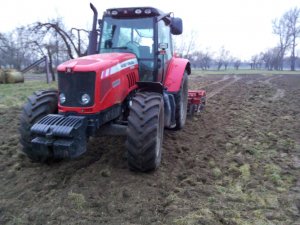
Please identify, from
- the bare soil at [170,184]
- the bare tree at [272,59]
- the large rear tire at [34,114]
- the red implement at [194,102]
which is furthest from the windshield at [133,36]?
the bare tree at [272,59]

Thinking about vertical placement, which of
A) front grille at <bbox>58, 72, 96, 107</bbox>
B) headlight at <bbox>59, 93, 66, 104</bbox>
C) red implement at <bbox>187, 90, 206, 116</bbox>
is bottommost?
red implement at <bbox>187, 90, 206, 116</bbox>

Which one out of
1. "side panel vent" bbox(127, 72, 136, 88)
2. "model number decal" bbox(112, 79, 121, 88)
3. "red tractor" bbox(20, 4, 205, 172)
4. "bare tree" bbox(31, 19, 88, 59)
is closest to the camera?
"red tractor" bbox(20, 4, 205, 172)

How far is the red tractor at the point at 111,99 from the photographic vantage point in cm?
449

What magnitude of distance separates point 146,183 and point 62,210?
4.07 feet

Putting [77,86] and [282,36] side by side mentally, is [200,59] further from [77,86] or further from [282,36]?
[77,86]

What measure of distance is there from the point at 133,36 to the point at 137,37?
0.07 m

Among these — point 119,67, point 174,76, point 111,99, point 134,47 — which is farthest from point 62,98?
point 174,76

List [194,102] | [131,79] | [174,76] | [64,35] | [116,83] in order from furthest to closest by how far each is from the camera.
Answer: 1. [64,35]
2. [194,102]
3. [174,76]
4. [131,79]
5. [116,83]

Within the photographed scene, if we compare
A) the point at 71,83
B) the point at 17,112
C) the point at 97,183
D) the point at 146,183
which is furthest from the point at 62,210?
the point at 17,112

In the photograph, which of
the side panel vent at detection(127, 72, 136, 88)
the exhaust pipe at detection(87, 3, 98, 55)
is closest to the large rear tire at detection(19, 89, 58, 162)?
the side panel vent at detection(127, 72, 136, 88)

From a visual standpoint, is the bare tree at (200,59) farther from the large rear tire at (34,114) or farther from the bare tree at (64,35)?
the large rear tire at (34,114)

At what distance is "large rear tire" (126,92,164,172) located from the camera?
4617 mm

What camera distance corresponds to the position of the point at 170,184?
4668 mm

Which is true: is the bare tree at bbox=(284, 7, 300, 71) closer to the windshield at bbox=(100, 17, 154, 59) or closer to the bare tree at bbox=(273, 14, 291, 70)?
the bare tree at bbox=(273, 14, 291, 70)
